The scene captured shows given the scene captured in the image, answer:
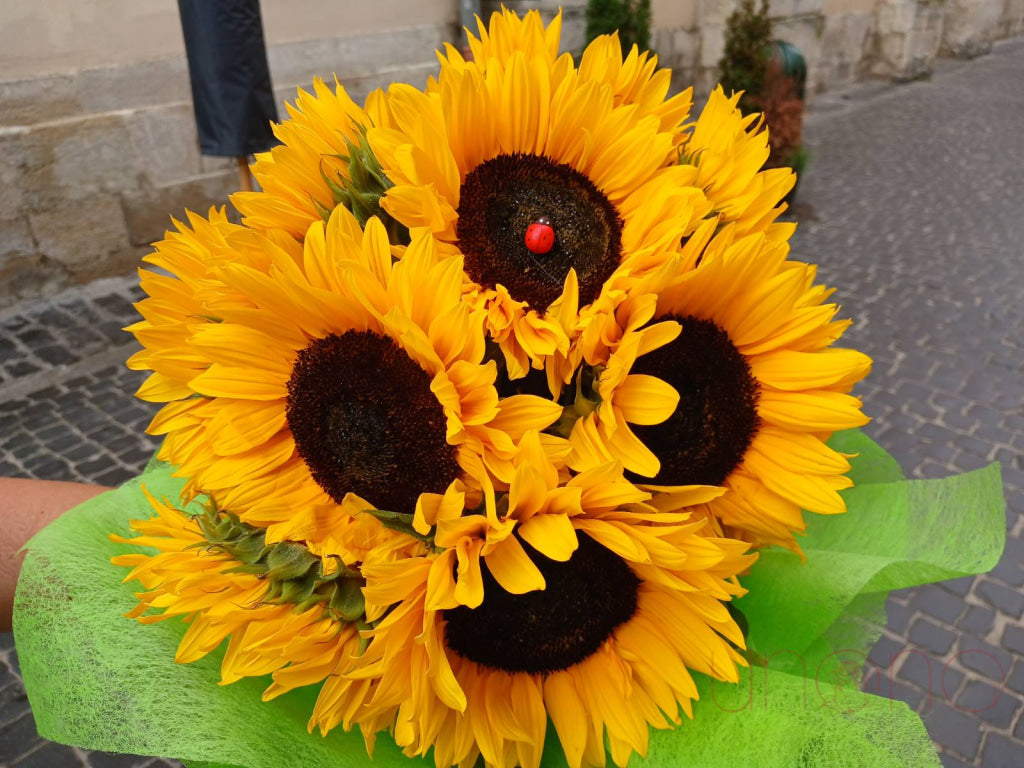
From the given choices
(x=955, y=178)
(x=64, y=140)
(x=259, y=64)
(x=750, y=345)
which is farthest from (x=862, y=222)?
(x=750, y=345)

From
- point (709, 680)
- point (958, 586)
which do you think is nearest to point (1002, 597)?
point (958, 586)

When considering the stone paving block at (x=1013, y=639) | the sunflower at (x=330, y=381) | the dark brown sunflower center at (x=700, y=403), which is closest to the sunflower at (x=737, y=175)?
the dark brown sunflower center at (x=700, y=403)

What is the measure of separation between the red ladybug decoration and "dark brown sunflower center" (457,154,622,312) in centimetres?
1

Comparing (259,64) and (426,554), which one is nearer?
(426,554)

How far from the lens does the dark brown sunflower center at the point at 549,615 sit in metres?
0.87

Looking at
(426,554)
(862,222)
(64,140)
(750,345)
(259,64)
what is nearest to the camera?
(426,554)

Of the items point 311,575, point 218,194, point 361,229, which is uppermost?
point 361,229

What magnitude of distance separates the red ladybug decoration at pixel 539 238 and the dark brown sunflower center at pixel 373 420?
0.57 ft

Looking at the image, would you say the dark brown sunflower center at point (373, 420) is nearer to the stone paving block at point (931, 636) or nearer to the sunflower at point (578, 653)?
the sunflower at point (578, 653)

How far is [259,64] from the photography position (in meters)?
5.24

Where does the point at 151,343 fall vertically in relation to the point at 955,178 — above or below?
above

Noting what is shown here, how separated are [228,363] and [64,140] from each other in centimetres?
646

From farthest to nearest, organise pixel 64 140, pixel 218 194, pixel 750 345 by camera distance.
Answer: pixel 218 194 → pixel 64 140 → pixel 750 345

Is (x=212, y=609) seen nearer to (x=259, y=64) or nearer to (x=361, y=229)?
(x=361, y=229)
